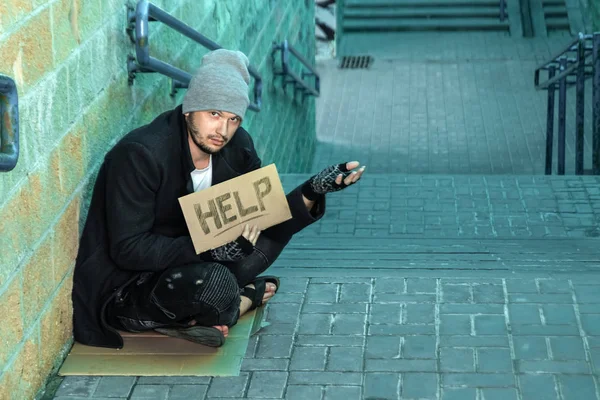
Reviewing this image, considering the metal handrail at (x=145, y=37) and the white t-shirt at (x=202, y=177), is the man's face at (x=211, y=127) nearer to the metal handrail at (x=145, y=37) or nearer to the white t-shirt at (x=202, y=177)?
the white t-shirt at (x=202, y=177)

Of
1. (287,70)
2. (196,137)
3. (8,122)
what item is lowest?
(287,70)

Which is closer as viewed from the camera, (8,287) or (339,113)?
(8,287)

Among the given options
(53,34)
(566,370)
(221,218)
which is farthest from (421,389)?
(53,34)

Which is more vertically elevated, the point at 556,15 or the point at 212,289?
the point at 212,289

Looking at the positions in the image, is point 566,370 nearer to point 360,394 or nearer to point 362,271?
point 360,394

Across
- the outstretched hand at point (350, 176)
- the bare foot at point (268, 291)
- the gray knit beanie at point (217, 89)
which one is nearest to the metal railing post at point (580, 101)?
the bare foot at point (268, 291)

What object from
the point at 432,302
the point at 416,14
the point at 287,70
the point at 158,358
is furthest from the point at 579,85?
the point at 416,14

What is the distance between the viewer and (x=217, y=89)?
11.7 ft

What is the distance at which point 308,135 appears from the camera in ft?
35.1

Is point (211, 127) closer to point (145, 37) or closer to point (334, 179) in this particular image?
point (334, 179)

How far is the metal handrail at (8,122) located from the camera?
106 inches

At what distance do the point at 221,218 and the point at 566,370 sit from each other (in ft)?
4.27

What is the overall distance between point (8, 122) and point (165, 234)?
3.81ft

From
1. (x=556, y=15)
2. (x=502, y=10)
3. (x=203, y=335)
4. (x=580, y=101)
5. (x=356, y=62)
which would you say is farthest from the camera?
(x=556, y=15)
